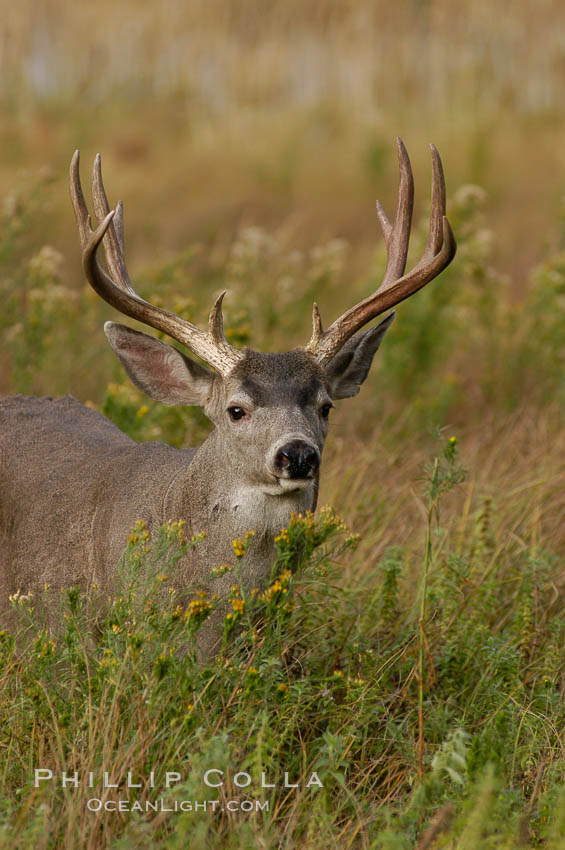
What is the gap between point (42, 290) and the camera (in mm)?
6918

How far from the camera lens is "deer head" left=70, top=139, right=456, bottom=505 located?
4152mm

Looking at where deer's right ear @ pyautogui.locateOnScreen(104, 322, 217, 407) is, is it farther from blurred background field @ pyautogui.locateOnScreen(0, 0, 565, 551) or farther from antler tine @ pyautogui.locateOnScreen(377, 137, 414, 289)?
blurred background field @ pyautogui.locateOnScreen(0, 0, 565, 551)

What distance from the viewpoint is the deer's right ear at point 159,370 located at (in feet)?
15.4

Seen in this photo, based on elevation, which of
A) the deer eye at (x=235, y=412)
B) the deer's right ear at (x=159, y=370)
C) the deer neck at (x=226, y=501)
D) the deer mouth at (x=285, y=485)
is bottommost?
the deer neck at (x=226, y=501)

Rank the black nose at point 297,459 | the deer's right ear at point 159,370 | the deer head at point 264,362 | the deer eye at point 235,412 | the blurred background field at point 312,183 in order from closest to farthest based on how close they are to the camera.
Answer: the black nose at point 297,459 < the deer head at point 264,362 < the deer eye at point 235,412 < the deer's right ear at point 159,370 < the blurred background field at point 312,183

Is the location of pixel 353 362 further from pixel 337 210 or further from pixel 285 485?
pixel 337 210

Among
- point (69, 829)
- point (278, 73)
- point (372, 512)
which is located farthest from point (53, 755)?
point (278, 73)

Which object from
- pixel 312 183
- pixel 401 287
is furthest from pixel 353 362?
pixel 312 183

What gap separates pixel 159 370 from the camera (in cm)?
478

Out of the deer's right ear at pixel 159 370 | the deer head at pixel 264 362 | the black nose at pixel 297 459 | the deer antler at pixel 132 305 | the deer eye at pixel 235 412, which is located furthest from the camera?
the deer's right ear at pixel 159 370

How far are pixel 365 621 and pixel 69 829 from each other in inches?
82.2

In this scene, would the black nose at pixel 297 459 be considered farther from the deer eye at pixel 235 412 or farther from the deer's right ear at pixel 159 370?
the deer's right ear at pixel 159 370

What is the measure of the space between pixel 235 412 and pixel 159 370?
1.86 ft

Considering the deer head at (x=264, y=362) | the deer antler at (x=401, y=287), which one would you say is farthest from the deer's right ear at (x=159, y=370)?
the deer antler at (x=401, y=287)
